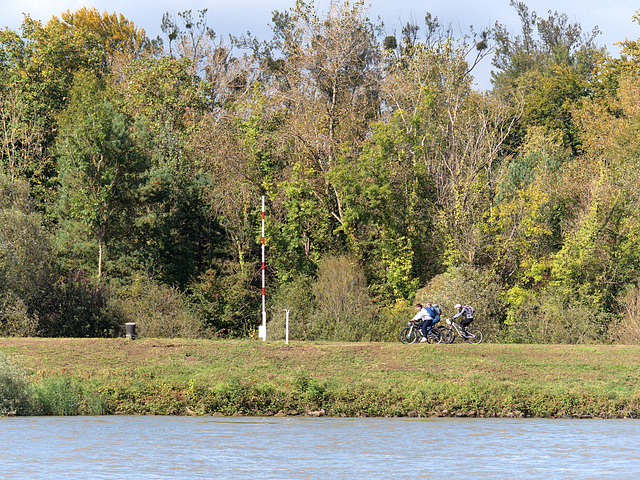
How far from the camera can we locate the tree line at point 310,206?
38531 mm

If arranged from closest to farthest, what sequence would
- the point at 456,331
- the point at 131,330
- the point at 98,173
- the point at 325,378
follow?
the point at 325,378 < the point at 131,330 < the point at 456,331 < the point at 98,173

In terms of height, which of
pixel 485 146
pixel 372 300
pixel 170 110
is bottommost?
pixel 372 300

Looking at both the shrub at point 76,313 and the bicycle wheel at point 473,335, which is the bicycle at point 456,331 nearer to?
the bicycle wheel at point 473,335

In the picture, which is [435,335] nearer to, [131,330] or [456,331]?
[456,331]

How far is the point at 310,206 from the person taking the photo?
4347 cm

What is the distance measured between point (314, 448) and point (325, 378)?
7.94 m

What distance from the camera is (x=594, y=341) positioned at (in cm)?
3725

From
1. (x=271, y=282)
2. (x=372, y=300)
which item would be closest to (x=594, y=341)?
(x=372, y=300)

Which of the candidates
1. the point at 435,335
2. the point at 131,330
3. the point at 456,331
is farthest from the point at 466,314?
the point at 131,330

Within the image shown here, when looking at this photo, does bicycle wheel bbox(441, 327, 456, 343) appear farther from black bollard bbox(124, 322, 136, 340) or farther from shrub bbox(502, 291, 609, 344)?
black bollard bbox(124, 322, 136, 340)

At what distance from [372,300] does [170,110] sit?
59.8 feet

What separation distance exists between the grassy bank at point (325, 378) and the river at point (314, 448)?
2.59 ft

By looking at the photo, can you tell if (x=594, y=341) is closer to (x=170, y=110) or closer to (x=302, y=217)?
(x=302, y=217)

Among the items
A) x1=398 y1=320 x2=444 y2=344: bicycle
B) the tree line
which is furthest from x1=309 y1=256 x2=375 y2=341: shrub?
x1=398 y1=320 x2=444 y2=344: bicycle
